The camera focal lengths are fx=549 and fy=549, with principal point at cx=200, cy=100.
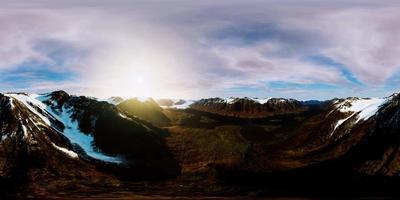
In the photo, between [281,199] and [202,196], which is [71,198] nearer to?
[202,196]

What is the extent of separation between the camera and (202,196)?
19450 cm

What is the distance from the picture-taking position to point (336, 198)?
18925 cm

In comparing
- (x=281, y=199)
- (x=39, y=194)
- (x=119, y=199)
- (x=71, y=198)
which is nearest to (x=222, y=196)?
(x=281, y=199)

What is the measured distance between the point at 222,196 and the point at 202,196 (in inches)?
280

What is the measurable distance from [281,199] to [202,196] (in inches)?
1104

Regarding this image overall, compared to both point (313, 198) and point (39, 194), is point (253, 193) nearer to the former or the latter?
point (313, 198)

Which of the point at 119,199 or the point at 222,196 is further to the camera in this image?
the point at 222,196

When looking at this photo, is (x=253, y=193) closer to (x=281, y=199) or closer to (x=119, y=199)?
(x=281, y=199)

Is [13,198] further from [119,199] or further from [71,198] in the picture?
[119,199]

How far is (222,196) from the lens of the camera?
19488 centimetres

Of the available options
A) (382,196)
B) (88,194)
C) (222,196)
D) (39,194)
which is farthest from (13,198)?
Answer: (382,196)

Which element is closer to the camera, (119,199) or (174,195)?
(119,199)

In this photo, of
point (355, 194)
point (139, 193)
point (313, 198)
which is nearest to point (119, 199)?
point (139, 193)

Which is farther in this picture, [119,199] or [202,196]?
[202,196]
